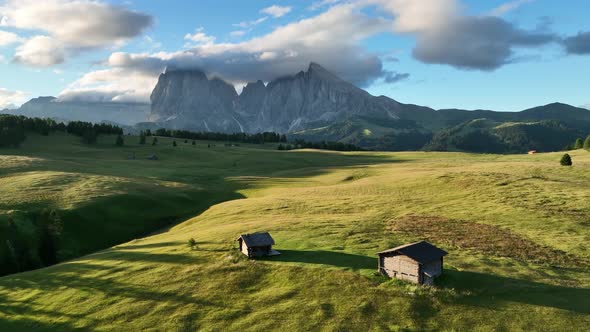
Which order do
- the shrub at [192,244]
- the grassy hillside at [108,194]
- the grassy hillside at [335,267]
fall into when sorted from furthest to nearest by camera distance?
1. the grassy hillside at [108,194]
2. the shrub at [192,244]
3. the grassy hillside at [335,267]

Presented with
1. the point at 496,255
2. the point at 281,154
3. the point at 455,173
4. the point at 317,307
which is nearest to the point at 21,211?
the point at 317,307

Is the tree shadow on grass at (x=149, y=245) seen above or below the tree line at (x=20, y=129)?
below

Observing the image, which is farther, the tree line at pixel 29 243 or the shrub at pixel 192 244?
the tree line at pixel 29 243

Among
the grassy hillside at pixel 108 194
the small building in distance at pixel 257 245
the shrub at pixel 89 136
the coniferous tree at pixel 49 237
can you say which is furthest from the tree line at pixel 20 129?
the small building in distance at pixel 257 245

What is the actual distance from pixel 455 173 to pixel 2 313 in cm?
7838

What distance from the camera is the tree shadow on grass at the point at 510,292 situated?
33406 millimetres

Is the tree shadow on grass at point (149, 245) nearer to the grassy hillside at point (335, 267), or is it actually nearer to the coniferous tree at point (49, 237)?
the grassy hillside at point (335, 267)

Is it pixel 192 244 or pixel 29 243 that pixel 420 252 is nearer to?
pixel 192 244

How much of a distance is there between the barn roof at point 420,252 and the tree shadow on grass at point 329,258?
3527 millimetres

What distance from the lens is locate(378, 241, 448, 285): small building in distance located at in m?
36.7

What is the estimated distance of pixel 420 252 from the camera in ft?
125

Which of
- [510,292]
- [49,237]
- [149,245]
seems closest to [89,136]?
[49,237]

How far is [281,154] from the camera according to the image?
175m

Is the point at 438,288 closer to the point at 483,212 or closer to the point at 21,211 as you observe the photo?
the point at 483,212
